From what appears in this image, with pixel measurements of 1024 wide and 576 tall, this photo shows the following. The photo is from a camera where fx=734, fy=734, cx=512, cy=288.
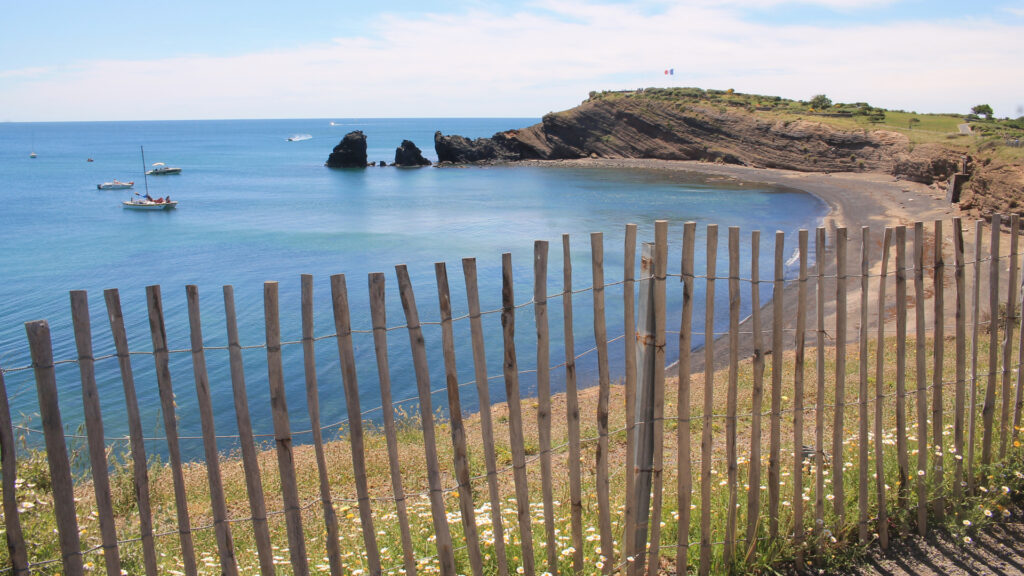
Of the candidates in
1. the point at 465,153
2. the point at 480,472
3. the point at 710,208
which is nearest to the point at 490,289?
the point at 480,472

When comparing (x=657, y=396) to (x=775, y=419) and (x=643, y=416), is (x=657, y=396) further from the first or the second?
(x=775, y=419)

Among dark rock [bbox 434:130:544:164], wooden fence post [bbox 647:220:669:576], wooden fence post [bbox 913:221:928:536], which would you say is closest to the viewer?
wooden fence post [bbox 647:220:669:576]

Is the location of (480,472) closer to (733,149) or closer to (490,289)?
(490,289)

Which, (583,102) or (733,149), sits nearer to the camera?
(733,149)

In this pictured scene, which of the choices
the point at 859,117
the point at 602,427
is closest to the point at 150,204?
the point at 602,427

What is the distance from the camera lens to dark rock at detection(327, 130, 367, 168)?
291 feet

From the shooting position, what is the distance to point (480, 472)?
24.8 ft

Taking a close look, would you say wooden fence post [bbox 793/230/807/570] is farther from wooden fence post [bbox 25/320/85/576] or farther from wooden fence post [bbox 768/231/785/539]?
wooden fence post [bbox 25/320/85/576]

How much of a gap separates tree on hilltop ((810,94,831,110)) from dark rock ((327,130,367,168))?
5227cm

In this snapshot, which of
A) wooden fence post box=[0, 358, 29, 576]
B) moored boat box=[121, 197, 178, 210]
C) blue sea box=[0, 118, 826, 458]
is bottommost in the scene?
blue sea box=[0, 118, 826, 458]

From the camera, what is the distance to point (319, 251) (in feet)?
119

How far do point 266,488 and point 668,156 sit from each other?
72611 millimetres

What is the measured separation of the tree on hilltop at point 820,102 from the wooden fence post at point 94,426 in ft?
288

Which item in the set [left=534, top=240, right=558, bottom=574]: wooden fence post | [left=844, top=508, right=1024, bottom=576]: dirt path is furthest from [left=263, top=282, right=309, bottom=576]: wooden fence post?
[left=844, top=508, right=1024, bottom=576]: dirt path
